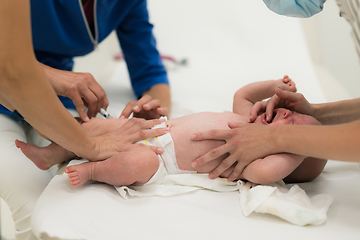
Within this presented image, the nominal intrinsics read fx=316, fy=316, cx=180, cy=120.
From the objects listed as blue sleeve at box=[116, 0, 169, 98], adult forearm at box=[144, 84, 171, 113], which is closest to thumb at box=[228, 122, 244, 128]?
adult forearm at box=[144, 84, 171, 113]

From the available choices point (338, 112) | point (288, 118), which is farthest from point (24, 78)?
point (338, 112)

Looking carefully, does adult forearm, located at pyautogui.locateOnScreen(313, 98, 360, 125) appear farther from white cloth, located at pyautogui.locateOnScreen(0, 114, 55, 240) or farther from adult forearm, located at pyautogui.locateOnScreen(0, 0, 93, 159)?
white cloth, located at pyautogui.locateOnScreen(0, 114, 55, 240)

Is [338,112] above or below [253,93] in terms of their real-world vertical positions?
below

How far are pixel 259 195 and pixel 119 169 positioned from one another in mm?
422

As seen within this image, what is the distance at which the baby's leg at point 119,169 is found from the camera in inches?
37.4

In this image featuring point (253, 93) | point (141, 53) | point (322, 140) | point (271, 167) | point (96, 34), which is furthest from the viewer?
point (141, 53)

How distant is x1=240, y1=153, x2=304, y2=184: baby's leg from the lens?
950 millimetres

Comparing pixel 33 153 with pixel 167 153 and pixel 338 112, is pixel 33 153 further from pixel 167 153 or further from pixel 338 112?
pixel 338 112

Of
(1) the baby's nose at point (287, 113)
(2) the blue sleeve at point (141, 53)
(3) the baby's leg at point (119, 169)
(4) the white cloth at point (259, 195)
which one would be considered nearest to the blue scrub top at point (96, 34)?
(2) the blue sleeve at point (141, 53)

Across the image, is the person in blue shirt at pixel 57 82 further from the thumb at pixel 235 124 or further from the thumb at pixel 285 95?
the thumb at pixel 285 95

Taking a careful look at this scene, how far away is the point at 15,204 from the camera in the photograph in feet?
3.41

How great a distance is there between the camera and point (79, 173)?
95 cm

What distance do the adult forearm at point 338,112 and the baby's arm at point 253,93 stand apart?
6.6 inches

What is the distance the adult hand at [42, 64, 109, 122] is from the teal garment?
0.71 meters
